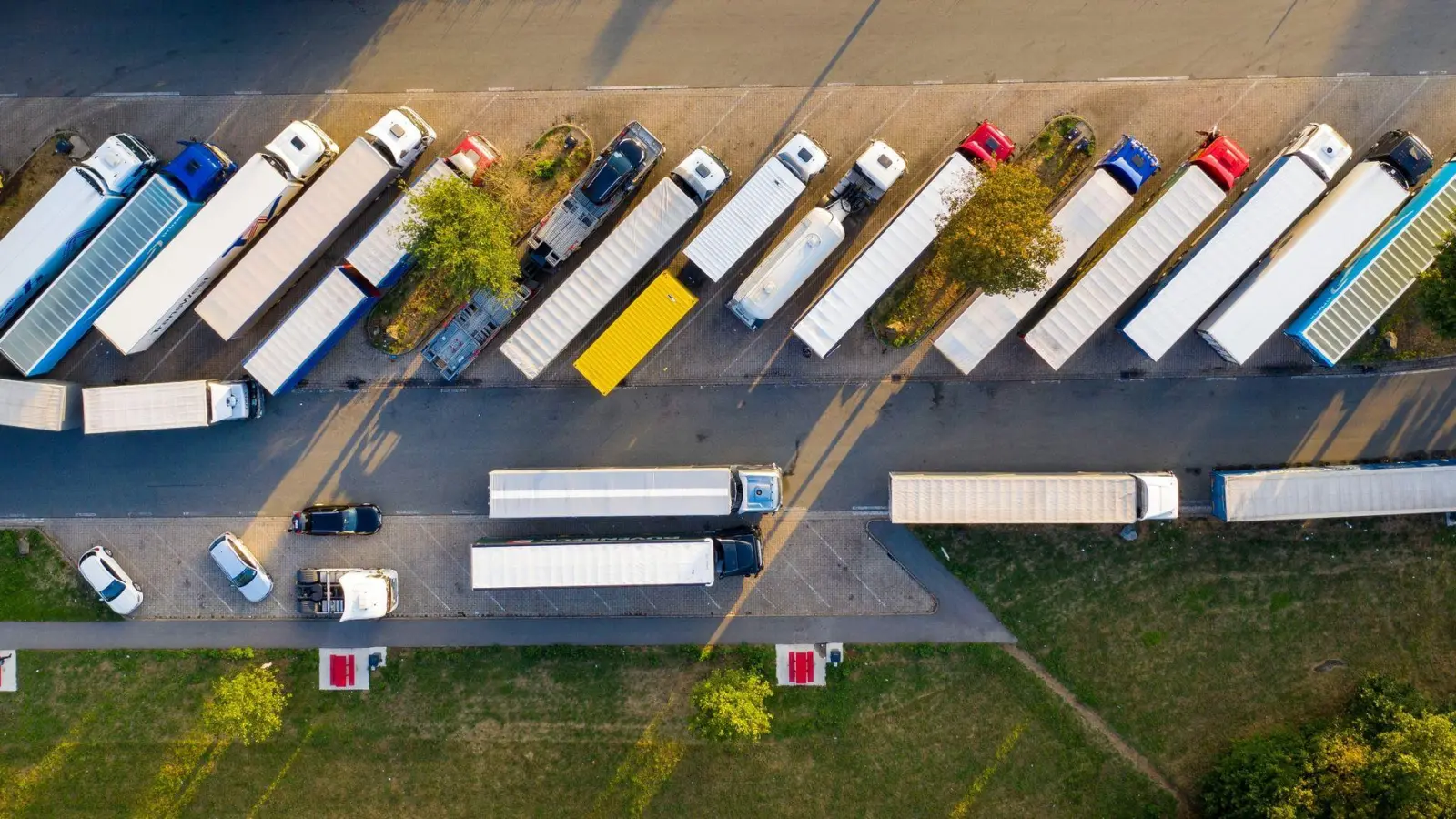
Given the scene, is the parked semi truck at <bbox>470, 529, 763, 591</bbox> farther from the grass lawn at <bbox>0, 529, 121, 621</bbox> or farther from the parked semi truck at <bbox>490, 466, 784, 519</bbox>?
the grass lawn at <bbox>0, 529, 121, 621</bbox>

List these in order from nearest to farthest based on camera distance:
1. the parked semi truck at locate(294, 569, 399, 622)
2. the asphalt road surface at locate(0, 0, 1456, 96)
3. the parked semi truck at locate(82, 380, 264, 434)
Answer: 1. the parked semi truck at locate(82, 380, 264, 434)
2. the parked semi truck at locate(294, 569, 399, 622)
3. the asphalt road surface at locate(0, 0, 1456, 96)

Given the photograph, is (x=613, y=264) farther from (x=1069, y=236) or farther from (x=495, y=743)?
(x=495, y=743)

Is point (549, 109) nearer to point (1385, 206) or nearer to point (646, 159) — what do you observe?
point (646, 159)

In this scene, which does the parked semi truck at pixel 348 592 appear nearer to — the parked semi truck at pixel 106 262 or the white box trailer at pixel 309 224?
the white box trailer at pixel 309 224

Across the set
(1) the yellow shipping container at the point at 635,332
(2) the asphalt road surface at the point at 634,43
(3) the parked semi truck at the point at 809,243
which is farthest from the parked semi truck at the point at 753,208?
(2) the asphalt road surface at the point at 634,43

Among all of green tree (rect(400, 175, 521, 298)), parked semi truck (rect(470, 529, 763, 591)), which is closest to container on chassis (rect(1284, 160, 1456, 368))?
parked semi truck (rect(470, 529, 763, 591))

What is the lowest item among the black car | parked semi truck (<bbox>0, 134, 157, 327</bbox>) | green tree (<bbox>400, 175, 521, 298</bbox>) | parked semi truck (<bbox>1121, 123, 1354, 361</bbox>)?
the black car

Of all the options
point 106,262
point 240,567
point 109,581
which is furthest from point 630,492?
point 106,262
